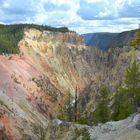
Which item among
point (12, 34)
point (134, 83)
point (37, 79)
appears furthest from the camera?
point (12, 34)

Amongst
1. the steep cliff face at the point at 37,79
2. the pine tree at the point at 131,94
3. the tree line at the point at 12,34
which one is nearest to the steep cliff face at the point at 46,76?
the steep cliff face at the point at 37,79

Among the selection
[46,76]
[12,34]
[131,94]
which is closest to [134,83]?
[131,94]

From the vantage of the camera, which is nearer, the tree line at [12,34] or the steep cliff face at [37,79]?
the steep cliff face at [37,79]

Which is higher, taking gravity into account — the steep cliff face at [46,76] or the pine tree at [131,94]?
the pine tree at [131,94]

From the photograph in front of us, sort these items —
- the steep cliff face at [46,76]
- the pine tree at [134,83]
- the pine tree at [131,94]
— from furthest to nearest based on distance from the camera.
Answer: the steep cliff face at [46,76] → the pine tree at [131,94] → the pine tree at [134,83]

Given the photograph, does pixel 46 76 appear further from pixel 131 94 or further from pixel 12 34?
pixel 131 94

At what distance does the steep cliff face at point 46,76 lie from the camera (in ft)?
306

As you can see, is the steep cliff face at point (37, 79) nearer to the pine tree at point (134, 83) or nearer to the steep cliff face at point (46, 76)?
the steep cliff face at point (46, 76)

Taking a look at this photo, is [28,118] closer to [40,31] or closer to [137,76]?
[137,76]

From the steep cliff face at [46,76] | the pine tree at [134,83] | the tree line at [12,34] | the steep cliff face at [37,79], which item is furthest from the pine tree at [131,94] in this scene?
the tree line at [12,34]

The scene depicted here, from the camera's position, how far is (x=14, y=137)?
8200cm

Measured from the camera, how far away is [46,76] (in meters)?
144

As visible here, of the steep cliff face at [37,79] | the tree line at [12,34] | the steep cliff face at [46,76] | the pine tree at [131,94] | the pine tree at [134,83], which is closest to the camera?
the pine tree at [134,83]

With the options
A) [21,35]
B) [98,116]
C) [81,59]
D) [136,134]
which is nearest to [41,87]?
[21,35]
